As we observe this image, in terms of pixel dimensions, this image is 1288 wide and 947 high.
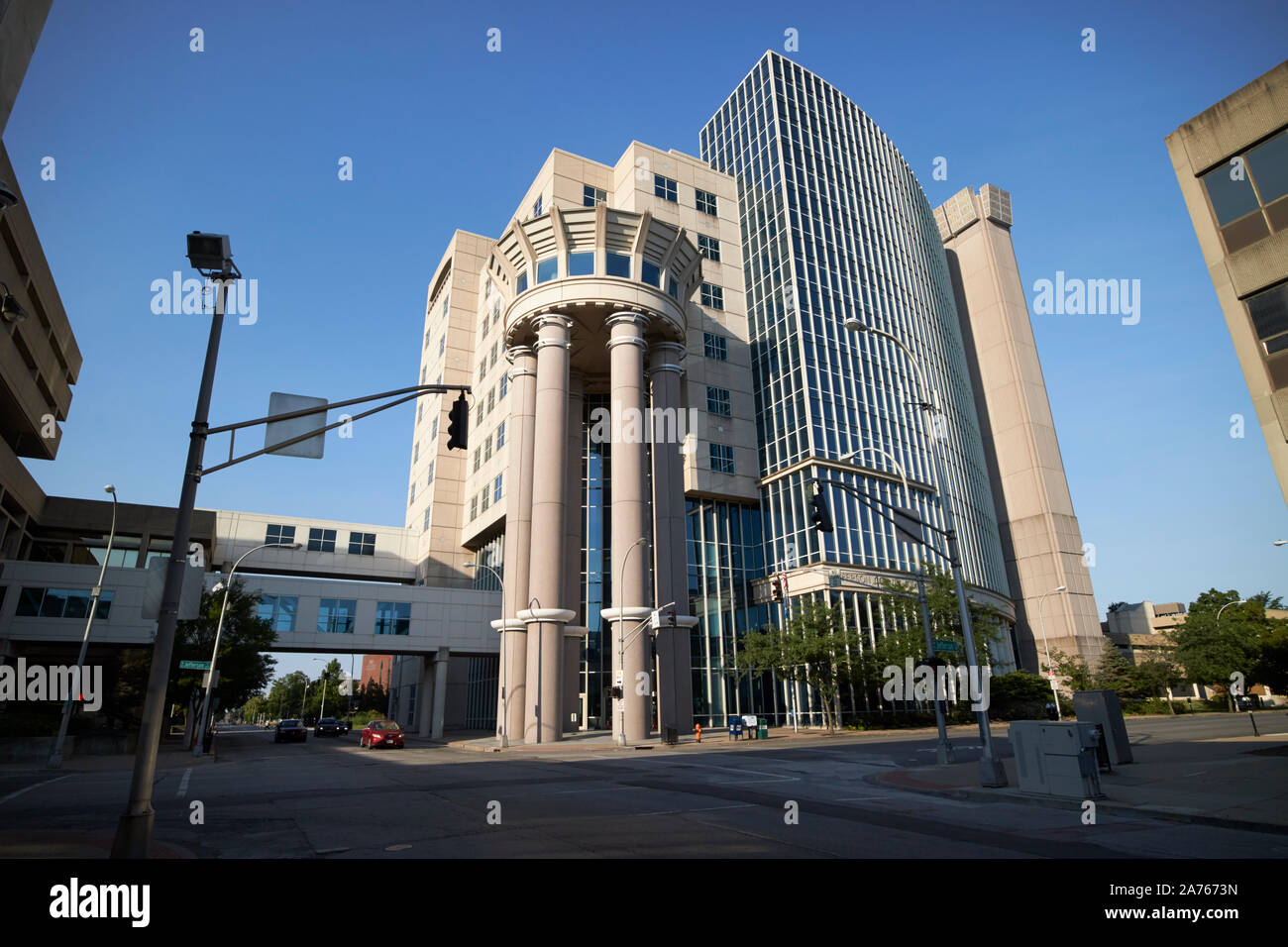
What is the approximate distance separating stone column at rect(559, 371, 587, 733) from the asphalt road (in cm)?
1668

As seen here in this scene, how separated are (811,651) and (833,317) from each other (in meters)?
26.7

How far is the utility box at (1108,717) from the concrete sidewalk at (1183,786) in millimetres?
490

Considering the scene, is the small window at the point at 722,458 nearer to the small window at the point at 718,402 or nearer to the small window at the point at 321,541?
the small window at the point at 718,402

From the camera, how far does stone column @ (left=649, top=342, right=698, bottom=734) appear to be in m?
38.1

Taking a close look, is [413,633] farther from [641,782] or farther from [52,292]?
[641,782]

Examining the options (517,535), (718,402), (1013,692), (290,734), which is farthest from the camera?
(718,402)

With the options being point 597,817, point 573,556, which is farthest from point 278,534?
point 597,817

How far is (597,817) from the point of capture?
11.9m

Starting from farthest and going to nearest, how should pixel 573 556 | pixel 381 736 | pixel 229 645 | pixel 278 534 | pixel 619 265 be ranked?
pixel 278 534 < pixel 619 265 < pixel 573 556 < pixel 229 645 < pixel 381 736

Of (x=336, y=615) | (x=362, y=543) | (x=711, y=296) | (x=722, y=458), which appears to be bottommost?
(x=336, y=615)

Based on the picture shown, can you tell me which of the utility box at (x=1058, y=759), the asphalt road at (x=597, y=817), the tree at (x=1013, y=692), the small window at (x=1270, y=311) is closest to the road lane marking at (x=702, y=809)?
the asphalt road at (x=597, y=817)

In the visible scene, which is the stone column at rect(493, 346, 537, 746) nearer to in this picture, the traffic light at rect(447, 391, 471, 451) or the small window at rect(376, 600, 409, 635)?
the small window at rect(376, 600, 409, 635)

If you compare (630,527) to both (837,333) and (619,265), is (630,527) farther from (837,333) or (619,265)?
(837,333)

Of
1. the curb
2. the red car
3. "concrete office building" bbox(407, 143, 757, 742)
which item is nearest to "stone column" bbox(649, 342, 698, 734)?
"concrete office building" bbox(407, 143, 757, 742)
